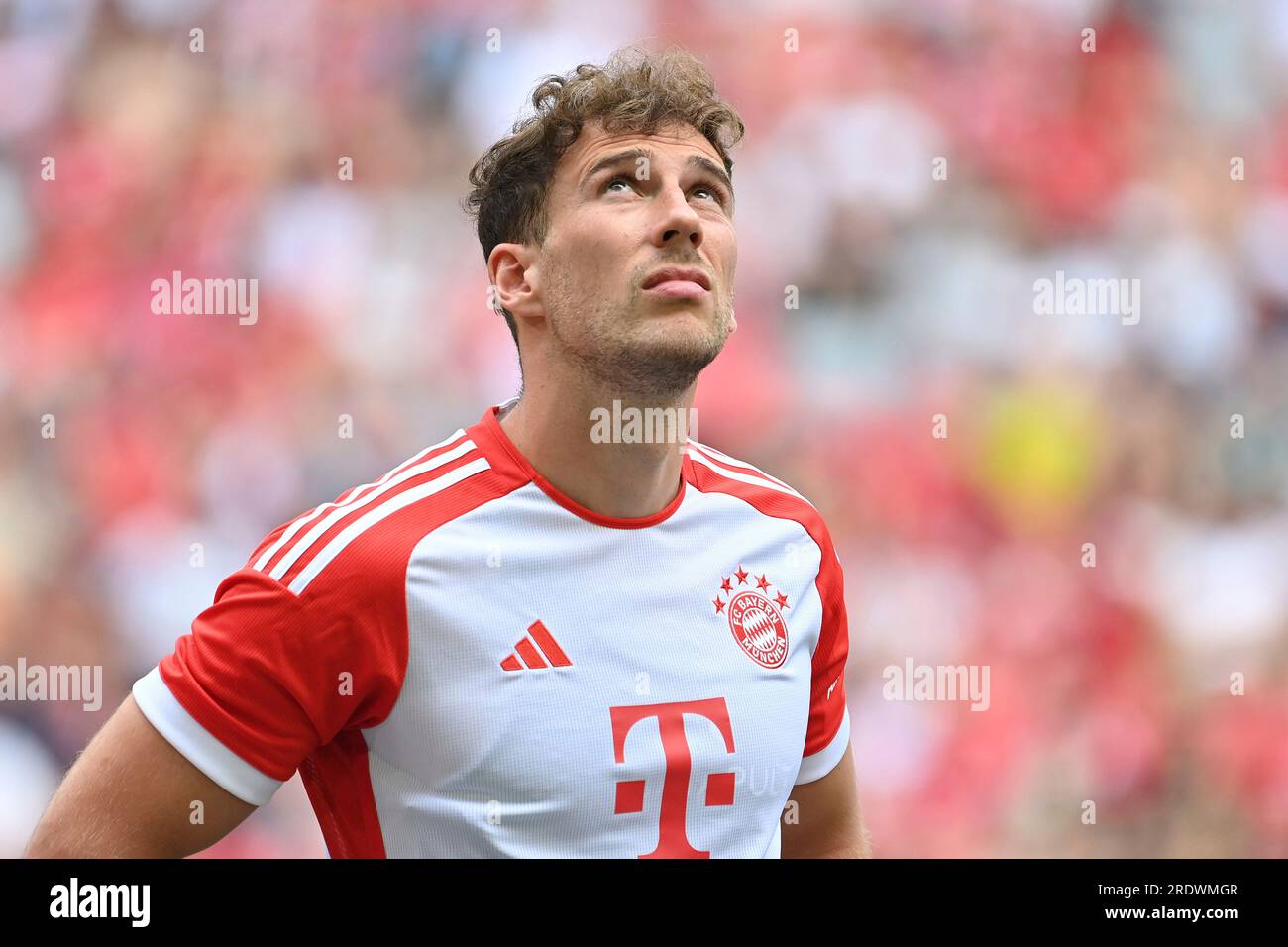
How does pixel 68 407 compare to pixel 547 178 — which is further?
pixel 68 407

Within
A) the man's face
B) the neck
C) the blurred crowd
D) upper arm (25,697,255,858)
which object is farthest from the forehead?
the blurred crowd

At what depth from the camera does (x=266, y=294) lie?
4207 mm

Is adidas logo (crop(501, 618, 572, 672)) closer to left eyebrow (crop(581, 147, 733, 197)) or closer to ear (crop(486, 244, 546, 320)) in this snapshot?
ear (crop(486, 244, 546, 320))

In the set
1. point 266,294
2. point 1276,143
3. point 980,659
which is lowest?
point 980,659

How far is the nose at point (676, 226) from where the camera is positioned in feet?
6.05

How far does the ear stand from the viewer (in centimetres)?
196

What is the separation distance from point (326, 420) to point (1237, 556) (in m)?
3.25

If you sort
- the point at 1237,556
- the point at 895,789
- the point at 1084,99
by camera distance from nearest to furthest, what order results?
the point at 895,789, the point at 1237,556, the point at 1084,99

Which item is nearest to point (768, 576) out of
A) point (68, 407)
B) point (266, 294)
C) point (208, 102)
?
point (266, 294)

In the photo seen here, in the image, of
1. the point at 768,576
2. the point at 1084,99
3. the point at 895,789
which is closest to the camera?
the point at 768,576

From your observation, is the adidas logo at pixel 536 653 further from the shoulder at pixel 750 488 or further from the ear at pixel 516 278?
the ear at pixel 516 278

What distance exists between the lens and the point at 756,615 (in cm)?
191

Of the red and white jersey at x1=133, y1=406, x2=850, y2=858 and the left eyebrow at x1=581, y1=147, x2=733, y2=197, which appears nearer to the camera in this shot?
the red and white jersey at x1=133, y1=406, x2=850, y2=858

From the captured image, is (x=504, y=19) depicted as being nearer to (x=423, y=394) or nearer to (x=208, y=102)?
(x=208, y=102)
